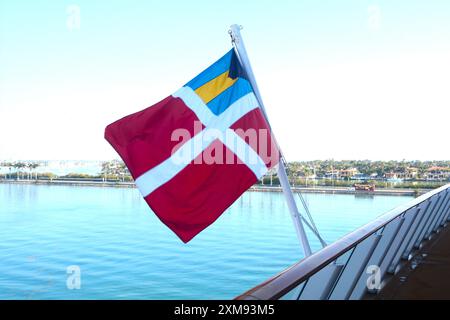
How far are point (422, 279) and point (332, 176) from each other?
215 feet

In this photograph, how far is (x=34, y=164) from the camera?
77.2m

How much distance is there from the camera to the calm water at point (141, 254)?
1305 centimetres

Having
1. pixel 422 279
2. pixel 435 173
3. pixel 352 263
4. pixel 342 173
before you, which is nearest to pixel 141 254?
pixel 422 279

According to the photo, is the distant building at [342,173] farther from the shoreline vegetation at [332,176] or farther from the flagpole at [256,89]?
the flagpole at [256,89]

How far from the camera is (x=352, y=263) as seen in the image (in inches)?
73.4

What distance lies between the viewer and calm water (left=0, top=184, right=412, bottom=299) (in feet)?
42.8

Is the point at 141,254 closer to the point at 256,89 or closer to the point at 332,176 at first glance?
the point at 256,89

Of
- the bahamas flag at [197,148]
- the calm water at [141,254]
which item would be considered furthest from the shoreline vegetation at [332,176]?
the bahamas flag at [197,148]

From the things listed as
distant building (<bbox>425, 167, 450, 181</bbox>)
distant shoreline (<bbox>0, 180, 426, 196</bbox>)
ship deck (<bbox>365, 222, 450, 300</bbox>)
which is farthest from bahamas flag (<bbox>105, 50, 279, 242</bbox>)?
distant building (<bbox>425, 167, 450, 181</bbox>)

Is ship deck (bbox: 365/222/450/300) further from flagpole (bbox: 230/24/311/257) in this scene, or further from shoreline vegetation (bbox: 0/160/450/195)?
shoreline vegetation (bbox: 0/160/450/195)

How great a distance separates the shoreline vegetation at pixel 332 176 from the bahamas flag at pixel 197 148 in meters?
46.2

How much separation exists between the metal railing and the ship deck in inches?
2.8

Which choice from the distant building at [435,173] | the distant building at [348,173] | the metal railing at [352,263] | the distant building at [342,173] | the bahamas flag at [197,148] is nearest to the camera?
the metal railing at [352,263]
